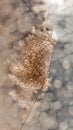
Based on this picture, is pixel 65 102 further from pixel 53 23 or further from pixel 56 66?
pixel 53 23

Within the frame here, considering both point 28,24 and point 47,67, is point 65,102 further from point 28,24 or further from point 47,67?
point 28,24

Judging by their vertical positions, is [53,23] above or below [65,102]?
above

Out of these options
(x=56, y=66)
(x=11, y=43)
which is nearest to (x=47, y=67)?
(x=56, y=66)

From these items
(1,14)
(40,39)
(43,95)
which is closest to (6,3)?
(1,14)

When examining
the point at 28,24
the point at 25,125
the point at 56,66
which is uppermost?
the point at 28,24

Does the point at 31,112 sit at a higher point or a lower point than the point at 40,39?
lower

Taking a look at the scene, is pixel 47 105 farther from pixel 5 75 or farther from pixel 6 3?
pixel 6 3

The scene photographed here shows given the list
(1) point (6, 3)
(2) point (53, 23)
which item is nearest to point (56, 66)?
(2) point (53, 23)
